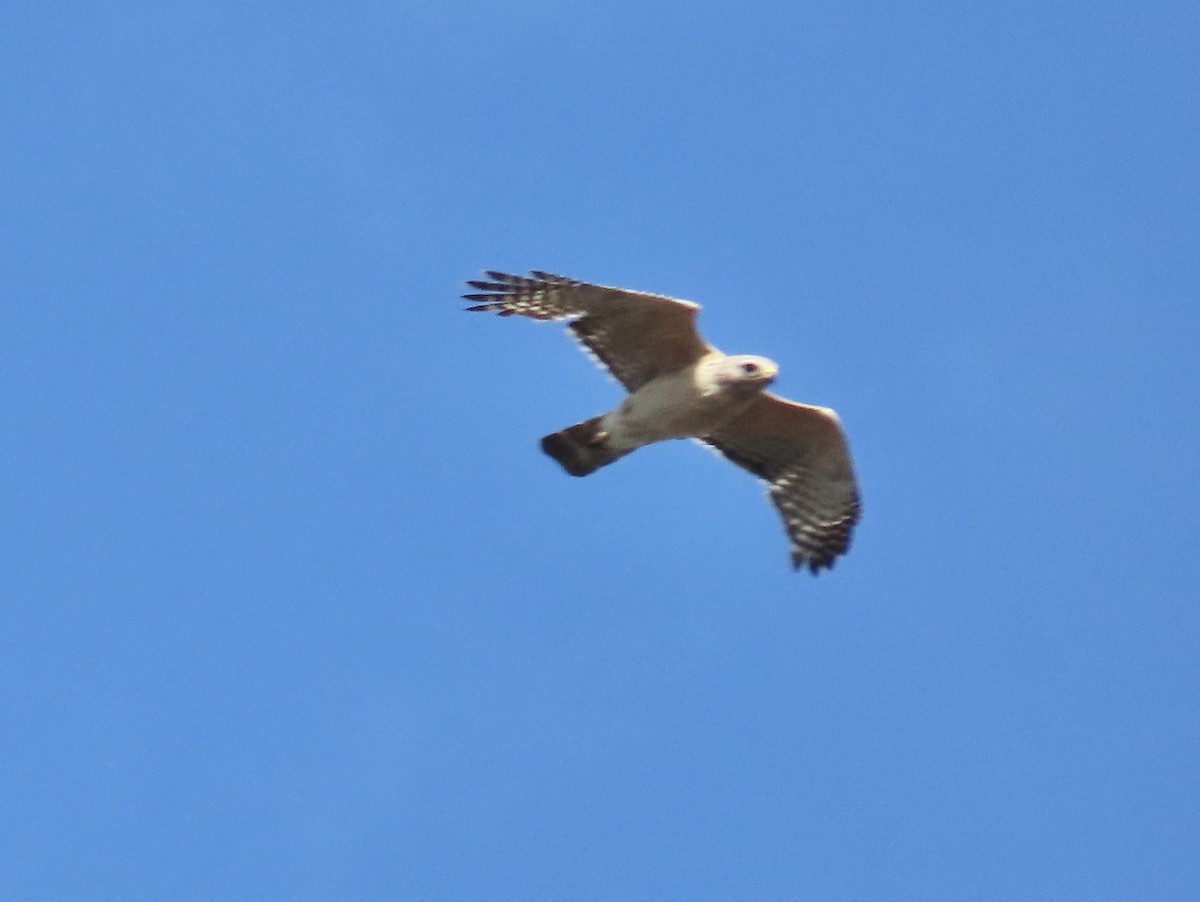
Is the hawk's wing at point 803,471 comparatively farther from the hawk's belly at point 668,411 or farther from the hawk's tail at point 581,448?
the hawk's tail at point 581,448

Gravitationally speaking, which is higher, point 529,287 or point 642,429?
point 529,287

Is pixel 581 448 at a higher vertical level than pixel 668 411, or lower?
lower

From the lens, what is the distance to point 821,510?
45.8 feet

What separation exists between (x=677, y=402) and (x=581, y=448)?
0.87 metres

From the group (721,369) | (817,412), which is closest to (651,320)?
(721,369)

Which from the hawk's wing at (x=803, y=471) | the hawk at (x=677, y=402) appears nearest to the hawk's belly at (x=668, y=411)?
the hawk at (x=677, y=402)

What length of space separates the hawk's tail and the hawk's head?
1.07m

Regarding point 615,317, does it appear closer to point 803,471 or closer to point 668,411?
point 668,411

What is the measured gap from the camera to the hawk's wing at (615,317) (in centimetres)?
1268

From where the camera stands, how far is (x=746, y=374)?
12.6 m

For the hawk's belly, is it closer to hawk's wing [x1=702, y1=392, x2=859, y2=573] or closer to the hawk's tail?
the hawk's tail

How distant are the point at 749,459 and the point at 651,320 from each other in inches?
65.6

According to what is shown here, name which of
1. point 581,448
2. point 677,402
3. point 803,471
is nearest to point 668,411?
point 677,402

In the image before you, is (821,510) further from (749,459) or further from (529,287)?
(529,287)
